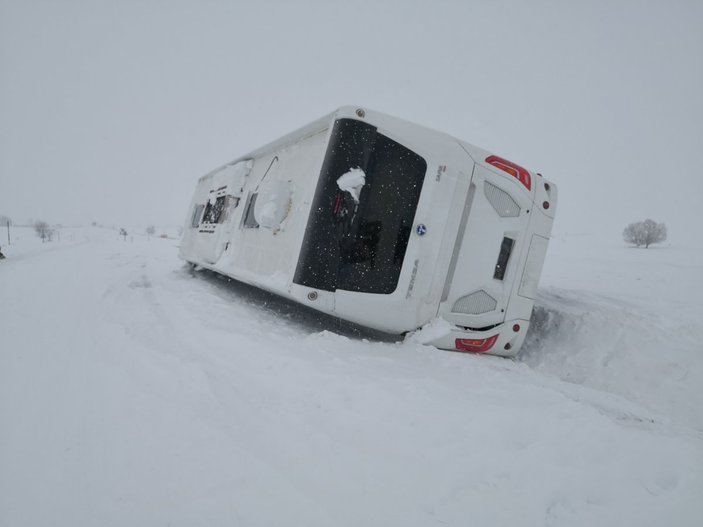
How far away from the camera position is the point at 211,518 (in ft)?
4.00

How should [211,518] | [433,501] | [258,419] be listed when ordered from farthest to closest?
1. [258,419]
2. [433,501]
3. [211,518]

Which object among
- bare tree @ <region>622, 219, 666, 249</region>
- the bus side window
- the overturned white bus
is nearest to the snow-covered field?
the overturned white bus

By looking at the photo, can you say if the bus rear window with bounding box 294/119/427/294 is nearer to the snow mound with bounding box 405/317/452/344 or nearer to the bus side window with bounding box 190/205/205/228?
the snow mound with bounding box 405/317/452/344

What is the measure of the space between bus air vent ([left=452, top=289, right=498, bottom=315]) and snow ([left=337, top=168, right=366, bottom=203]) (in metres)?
1.62

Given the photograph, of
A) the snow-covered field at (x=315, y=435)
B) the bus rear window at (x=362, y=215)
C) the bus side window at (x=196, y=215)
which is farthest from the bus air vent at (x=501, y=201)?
the bus side window at (x=196, y=215)

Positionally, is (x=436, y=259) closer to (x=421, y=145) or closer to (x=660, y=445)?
(x=421, y=145)

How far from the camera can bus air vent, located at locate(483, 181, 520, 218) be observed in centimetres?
356

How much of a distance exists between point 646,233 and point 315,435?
25.6 meters

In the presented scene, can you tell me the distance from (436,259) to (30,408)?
3.21m

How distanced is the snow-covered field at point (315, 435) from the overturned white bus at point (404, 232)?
496 millimetres

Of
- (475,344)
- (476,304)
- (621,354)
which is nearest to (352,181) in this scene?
(476,304)

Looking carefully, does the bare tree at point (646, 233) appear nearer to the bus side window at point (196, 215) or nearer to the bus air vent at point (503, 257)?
the bus air vent at point (503, 257)

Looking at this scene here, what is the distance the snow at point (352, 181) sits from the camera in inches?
120

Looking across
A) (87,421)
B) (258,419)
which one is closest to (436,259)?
(258,419)
